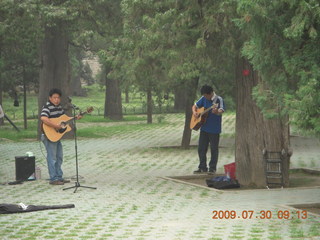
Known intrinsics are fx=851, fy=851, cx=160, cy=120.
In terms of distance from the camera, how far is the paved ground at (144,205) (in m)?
10.2

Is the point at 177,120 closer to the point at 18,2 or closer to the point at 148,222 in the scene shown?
the point at 18,2

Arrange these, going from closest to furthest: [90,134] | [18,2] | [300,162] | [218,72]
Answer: [300,162] → [218,72] → [18,2] → [90,134]

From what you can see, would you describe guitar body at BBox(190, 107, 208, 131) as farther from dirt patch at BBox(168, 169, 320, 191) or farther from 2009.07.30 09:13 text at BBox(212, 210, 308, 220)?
2009.07.30 09:13 text at BBox(212, 210, 308, 220)

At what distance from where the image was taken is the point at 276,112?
10367 millimetres

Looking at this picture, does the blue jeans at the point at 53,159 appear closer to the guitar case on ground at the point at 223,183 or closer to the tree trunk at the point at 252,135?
the guitar case on ground at the point at 223,183

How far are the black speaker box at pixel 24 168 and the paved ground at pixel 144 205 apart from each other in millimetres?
269

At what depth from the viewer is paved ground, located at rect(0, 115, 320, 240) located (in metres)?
10.2

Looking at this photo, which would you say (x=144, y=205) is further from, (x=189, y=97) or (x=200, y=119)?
(x=189, y=97)

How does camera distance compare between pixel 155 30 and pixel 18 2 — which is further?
pixel 18 2

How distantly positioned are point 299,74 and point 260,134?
5307 mm

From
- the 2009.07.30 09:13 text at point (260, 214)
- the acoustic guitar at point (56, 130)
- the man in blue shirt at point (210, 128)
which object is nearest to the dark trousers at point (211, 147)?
the man in blue shirt at point (210, 128)

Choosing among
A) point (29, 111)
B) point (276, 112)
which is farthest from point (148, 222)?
point (29, 111)

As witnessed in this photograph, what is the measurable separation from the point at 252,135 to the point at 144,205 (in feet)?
9.91

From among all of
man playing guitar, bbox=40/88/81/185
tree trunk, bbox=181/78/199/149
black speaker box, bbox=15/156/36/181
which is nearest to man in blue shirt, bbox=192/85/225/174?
man playing guitar, bbox=40/88/81/185
